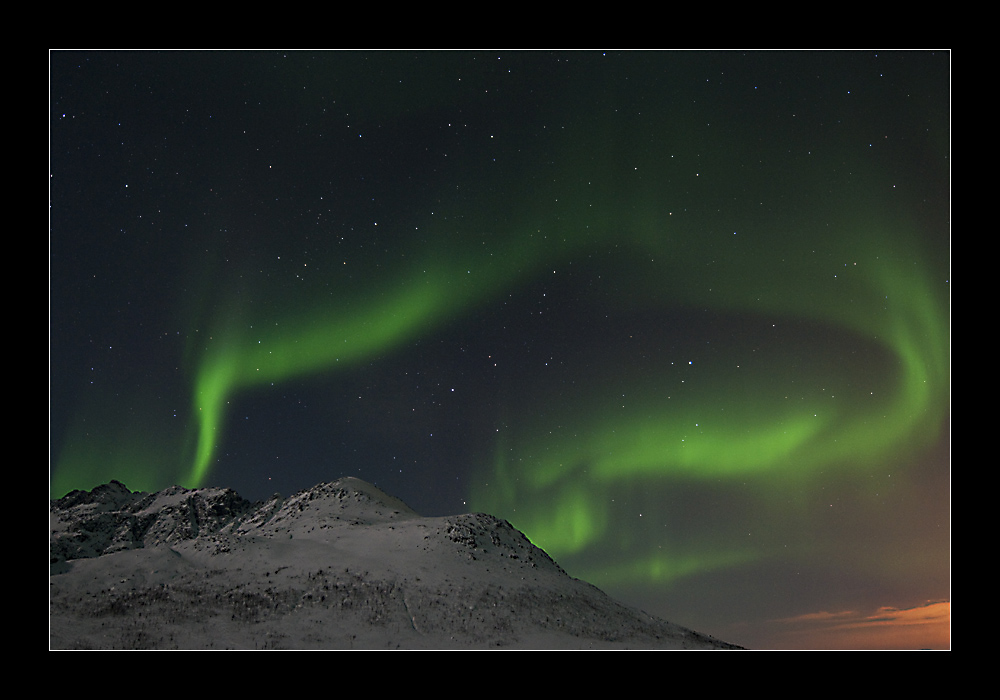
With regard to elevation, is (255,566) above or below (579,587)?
above

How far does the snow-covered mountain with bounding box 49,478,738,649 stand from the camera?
84.7 ft

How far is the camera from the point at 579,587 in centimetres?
3816

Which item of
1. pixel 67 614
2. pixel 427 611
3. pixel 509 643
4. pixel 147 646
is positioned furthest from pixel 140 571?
pixel 509 643

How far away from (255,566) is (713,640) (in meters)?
24.8

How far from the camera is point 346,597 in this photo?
101 ft

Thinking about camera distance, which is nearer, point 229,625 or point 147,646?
point 147,646

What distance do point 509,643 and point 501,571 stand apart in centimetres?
1087

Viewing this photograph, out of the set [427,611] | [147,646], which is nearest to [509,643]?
[427,611]

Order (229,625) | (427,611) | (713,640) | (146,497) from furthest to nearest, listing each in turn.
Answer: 1. (146,497)
2. (713,640)
3. (427,611)
4. (229,625)

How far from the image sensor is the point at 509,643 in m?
27.3

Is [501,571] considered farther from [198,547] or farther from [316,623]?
[198,547]

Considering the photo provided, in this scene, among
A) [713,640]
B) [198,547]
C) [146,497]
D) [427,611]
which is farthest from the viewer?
[146,497]

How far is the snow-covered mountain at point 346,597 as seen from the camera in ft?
84.7

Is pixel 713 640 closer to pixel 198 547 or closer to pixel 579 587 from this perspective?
pixel 579 587
